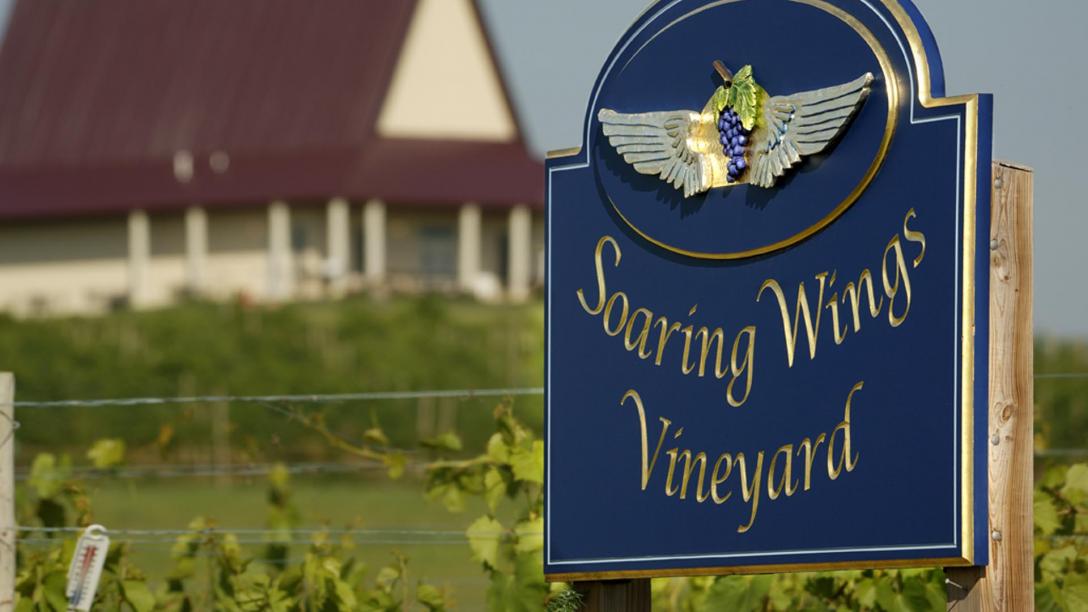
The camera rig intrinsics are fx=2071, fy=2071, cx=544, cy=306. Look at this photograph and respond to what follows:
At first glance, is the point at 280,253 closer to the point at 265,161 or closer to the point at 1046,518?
the point at 265,161

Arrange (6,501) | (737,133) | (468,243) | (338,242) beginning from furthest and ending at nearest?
(468,243), (338,242), (6,501), (737,133)

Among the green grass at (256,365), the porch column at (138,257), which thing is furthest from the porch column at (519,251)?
the green grass at (256,365)

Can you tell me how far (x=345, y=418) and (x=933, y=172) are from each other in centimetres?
2263

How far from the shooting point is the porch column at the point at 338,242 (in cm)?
4231

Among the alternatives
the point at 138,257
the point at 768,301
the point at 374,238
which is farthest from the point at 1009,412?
the point at 138,257

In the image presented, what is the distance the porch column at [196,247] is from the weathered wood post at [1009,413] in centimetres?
3900

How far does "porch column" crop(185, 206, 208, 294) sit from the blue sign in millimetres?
38003

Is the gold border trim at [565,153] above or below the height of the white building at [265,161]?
below

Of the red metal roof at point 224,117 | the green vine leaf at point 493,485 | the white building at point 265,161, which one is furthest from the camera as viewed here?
the red metal roof at point 224,117

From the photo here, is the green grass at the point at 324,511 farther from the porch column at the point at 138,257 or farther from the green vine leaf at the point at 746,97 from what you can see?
the porch column at the point at 138,257

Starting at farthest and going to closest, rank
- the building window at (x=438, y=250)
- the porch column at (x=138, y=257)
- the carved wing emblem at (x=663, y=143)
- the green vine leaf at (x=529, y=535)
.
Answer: the building window at (x=438, y=250)
the porch column at (x=138, y=257)
the green vine leaf at (x=529, y=535)
the carved wing emblem at (x=663, y=143)

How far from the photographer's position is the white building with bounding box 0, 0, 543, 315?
143ft

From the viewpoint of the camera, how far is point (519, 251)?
144 feet

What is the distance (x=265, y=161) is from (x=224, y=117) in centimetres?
155
